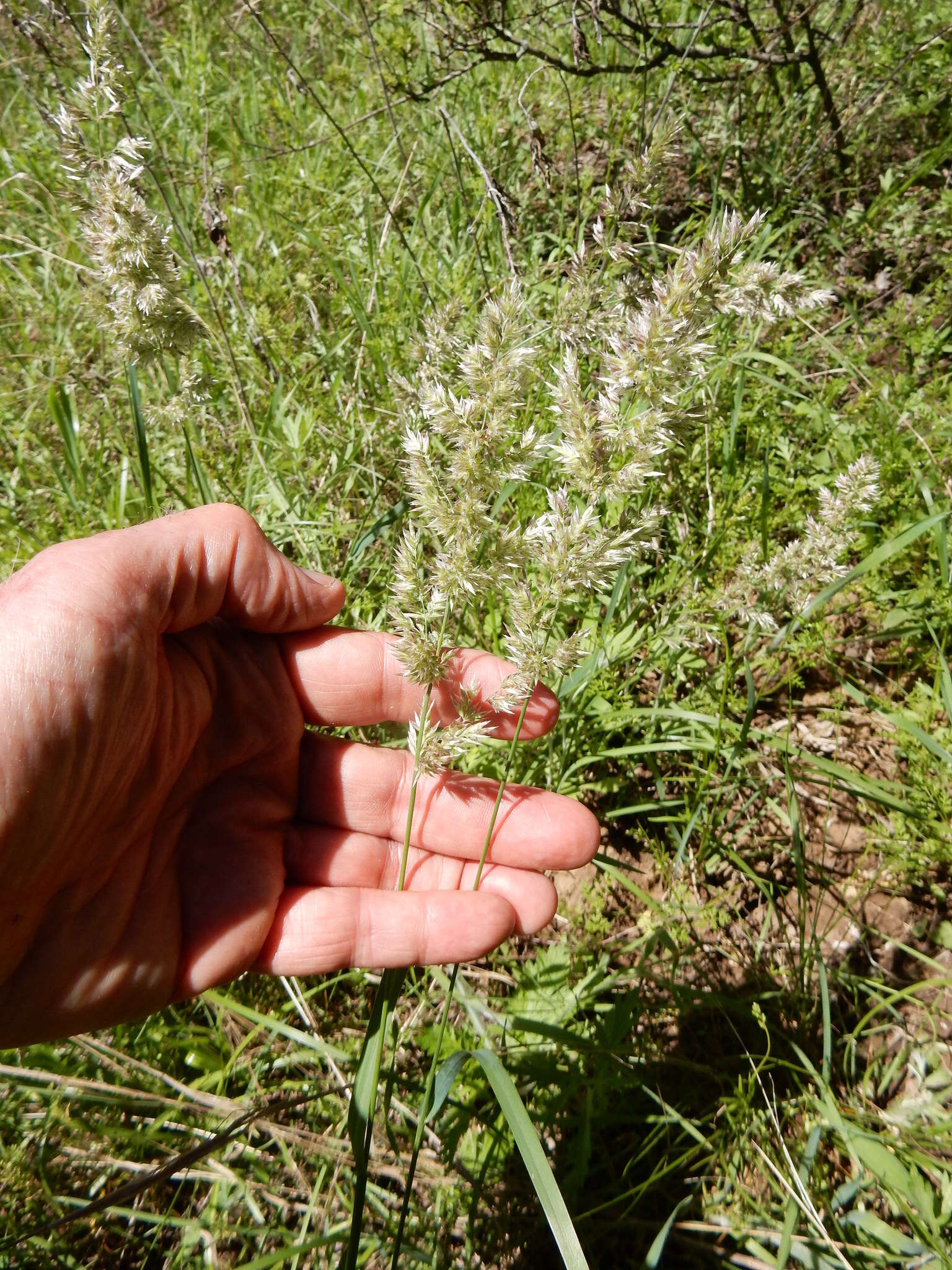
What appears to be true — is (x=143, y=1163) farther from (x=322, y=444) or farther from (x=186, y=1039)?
(x=322, y=444)

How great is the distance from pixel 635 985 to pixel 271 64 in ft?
16.3

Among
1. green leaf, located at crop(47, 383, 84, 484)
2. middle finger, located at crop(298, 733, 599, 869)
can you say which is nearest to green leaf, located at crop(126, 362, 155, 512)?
green leaf, located at crop(47, 383, 84, 484)

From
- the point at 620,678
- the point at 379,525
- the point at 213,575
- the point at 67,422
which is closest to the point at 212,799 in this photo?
the point at 213,575

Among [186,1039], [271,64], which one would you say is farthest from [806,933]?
[271,64]

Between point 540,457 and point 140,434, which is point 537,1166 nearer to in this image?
point 540,457

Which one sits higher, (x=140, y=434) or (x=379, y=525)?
(x=140, y=434)

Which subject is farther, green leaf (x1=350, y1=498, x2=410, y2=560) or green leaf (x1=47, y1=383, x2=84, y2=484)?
green leaf (x1=47, y1=383, x2=84, y2=484)

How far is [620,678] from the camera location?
241 cm

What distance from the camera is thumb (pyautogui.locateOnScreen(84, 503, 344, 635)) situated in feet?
5.24

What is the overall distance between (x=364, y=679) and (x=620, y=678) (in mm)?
884

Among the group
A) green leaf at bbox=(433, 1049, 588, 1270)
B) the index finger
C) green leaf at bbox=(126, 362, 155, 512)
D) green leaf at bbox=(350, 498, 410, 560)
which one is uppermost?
green leaf at bbox=(126, 362, 155, 512)

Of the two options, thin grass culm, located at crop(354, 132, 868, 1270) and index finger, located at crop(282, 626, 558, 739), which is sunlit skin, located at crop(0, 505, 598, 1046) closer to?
index finger, located at crop(282, 626, 558, 739)

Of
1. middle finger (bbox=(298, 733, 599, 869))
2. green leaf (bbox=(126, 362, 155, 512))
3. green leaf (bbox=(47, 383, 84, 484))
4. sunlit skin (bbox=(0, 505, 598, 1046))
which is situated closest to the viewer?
sunlit skin (bbox=(0, 505, 598, 1046))

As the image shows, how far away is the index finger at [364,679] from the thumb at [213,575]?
→ 0.08 m
